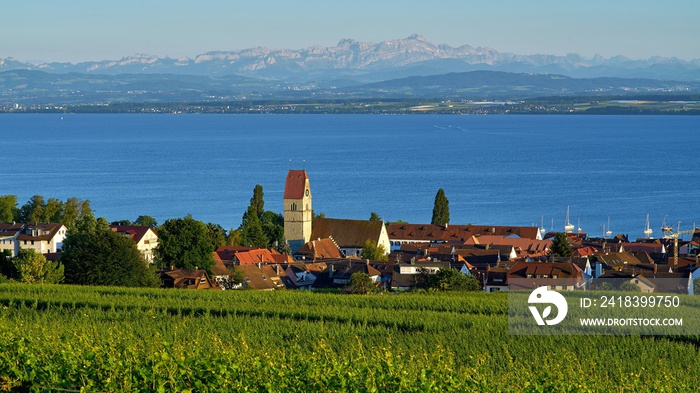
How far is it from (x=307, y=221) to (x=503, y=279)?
57.9ft

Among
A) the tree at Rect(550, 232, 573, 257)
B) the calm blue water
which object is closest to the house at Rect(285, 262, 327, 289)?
the tree at Rect(550, 232, 573, 257)

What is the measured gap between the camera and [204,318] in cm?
1393

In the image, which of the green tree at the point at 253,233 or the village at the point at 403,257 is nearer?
the village at the point at 403,257

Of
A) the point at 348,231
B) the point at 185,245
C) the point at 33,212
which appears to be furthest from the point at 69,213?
the point at 185,245

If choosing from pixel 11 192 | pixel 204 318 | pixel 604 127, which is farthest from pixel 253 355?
pixel 604 127

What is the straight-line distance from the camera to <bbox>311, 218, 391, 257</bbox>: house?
4719cm

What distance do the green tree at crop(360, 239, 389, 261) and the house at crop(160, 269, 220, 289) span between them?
1529cm

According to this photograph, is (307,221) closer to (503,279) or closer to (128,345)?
(503,279)

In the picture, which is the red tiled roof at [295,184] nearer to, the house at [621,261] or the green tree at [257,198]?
the green tree at [257,198]

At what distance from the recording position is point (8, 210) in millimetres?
49875

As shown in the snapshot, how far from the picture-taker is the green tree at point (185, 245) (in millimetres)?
31562

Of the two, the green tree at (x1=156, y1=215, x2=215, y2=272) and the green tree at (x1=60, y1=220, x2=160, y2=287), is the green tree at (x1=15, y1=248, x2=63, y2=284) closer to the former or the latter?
the green tree at (x1=60, y1=220, x2=160, y2=287)

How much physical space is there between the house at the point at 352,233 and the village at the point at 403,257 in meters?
0.04

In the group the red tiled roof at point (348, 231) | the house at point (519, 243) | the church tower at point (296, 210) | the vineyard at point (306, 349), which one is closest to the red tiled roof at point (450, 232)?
the house at point (519, 243)
